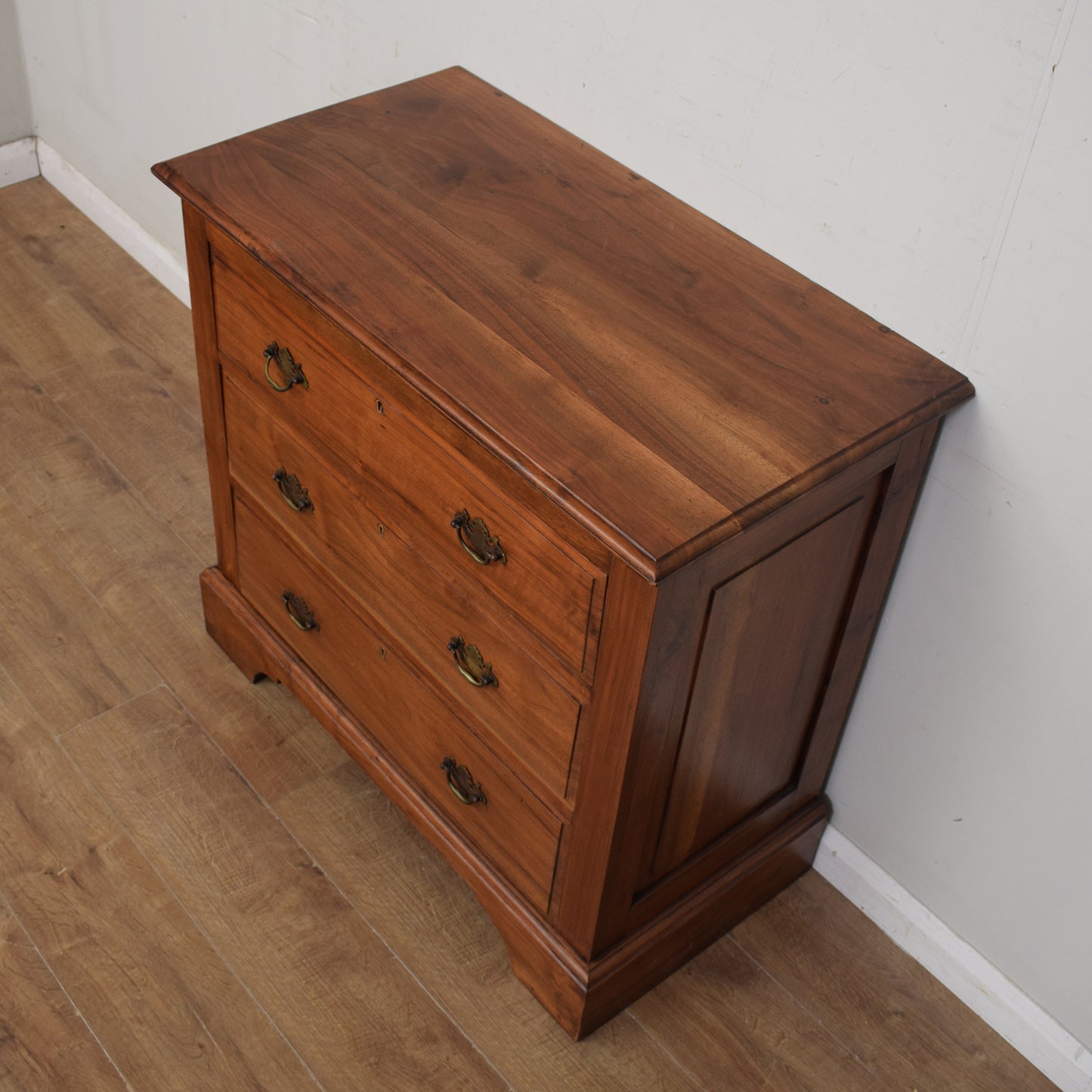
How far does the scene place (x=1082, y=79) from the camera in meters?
1.18

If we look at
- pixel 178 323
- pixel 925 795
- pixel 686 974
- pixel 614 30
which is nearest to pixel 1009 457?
pixel 925 795

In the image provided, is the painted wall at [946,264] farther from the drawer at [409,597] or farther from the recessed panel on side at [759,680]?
the drawer at [409,597]

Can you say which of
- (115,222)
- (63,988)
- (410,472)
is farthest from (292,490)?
(115,222)

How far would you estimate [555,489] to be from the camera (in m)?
1.21

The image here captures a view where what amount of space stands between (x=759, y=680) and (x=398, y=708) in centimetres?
51

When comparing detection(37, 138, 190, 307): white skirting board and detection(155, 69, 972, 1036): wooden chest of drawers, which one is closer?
detection(155, 69, 972, 1036): wooden chest of drawers

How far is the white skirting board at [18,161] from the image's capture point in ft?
10.1

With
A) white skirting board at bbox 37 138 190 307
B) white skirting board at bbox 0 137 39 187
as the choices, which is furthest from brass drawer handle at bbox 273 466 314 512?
white skirting board at bbox 0 137 39 187

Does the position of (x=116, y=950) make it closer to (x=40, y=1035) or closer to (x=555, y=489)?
(x=40, y=1035)

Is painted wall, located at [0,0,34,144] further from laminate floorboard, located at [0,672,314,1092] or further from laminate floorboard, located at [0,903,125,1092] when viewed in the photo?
laminate floorboard, located at [0,903,125,1092]

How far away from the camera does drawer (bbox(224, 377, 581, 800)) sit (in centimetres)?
146

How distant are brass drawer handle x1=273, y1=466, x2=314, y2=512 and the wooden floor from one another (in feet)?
1.49

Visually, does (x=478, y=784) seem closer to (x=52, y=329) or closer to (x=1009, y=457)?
(x=1009, y=457)

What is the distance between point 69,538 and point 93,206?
1.05 meters
